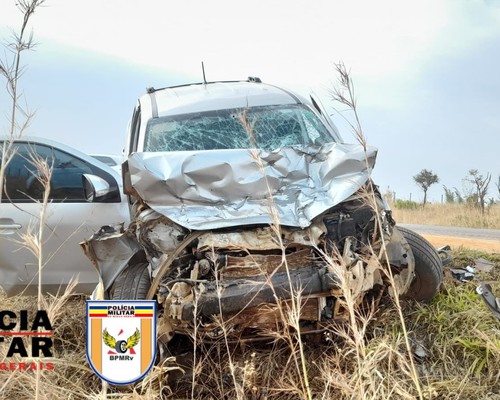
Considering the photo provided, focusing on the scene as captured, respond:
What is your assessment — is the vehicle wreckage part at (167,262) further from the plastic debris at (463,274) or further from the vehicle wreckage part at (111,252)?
the plastic debris at (463,274)

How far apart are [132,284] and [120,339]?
706 millimetres

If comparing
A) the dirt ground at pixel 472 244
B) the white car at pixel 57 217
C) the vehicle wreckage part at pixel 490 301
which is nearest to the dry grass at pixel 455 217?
the dirt ground at pixel 472 244

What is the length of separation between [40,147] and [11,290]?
1247 millimetres

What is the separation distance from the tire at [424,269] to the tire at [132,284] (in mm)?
1823

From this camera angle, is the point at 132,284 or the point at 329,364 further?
the point at 132,284

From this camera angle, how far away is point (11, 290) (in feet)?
14.2

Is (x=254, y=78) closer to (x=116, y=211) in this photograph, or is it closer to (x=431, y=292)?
(x=116, y=211)

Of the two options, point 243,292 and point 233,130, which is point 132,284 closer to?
point 243,292

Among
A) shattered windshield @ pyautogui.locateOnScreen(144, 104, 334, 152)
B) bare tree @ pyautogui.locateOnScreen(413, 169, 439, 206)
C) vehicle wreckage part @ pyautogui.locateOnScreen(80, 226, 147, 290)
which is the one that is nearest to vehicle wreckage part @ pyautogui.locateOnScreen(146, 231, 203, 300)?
vehicle wreckage part @ pyautogui.locateOnScreen(80, 226, 147, 290)

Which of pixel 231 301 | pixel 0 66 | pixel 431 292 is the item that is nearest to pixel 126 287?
pixel 231 301

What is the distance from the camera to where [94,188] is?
4.19m

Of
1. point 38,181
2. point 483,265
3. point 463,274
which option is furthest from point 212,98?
point 483,265

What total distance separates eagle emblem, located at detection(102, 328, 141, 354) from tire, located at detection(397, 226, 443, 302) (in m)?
2.01

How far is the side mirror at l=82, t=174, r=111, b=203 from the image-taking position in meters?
4.20
